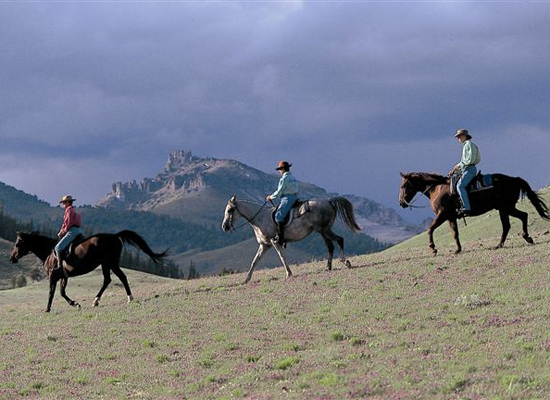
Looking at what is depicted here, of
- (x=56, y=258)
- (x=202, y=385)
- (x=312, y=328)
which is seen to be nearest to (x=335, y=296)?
(x=312, y=328)

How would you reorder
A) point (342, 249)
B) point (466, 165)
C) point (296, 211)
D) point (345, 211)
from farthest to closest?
point (345, 211), point (296, 211), point (342, 249), point (466, 165)

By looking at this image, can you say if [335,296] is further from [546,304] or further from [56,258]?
[56,258]

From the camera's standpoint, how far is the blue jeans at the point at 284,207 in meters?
27.1

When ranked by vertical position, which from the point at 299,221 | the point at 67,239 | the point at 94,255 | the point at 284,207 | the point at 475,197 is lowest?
the point at 94,255

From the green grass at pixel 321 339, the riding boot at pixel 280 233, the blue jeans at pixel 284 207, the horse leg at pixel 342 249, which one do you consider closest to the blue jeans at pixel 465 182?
the green grass at pixel 321 339

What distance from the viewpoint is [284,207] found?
27125mm

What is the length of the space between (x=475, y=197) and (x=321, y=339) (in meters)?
11.2

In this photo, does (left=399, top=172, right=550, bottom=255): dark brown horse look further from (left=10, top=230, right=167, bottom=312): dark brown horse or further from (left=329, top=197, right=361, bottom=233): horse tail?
(left=10, top=230, right=167, bottom=312): dark brown horse

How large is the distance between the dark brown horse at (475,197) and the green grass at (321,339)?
1.28 meters

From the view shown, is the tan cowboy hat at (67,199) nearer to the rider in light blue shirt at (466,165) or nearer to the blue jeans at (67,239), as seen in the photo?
the blue jeans at (67,239)

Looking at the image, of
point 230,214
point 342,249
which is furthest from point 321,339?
point 230,214

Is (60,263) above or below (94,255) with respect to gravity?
below

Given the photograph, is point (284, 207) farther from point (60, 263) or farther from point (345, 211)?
point (60, 263)

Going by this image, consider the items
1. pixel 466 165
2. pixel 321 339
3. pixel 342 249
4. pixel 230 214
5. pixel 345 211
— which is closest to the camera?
pixel 321 339
